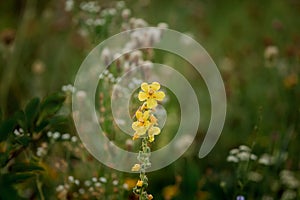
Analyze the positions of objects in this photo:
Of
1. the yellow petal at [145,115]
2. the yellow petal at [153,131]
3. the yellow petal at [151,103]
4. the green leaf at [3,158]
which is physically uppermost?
the yellow petal at [151,103]

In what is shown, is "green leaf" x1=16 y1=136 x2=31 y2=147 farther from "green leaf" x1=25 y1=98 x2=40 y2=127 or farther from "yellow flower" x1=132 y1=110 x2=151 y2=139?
"yellow flower" x1=132 y1=110 x2=151 y2=139

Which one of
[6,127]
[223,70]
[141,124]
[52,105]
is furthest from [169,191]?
[223,70]

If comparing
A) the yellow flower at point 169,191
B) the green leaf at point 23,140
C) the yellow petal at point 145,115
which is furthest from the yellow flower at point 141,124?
the yellow flower at point 169,191

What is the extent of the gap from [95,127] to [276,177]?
2.14 ft

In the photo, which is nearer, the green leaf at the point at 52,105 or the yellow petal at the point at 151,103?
the yellow petal at the point at 151,103

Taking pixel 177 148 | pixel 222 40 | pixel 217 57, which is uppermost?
pixel 222 40

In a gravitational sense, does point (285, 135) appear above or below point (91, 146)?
above

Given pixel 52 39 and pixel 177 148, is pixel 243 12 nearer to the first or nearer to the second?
pixel 52 39

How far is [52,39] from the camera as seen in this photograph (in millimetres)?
3295

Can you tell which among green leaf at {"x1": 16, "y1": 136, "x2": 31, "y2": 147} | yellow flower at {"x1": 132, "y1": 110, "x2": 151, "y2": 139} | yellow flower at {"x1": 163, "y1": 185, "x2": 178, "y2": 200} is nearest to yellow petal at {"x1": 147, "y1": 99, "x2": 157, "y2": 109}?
yellow flower at {"x1": 132, "y1": 110, "x2": 151, "y2": 139}

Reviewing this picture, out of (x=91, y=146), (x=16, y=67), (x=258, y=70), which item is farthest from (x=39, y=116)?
(x=258, y=70)

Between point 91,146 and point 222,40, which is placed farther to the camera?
point 222,40

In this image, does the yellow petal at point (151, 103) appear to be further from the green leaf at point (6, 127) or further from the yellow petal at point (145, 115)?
the green leaf at point (6, 127)

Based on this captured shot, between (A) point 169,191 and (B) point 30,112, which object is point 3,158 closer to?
(B) point 30,112
